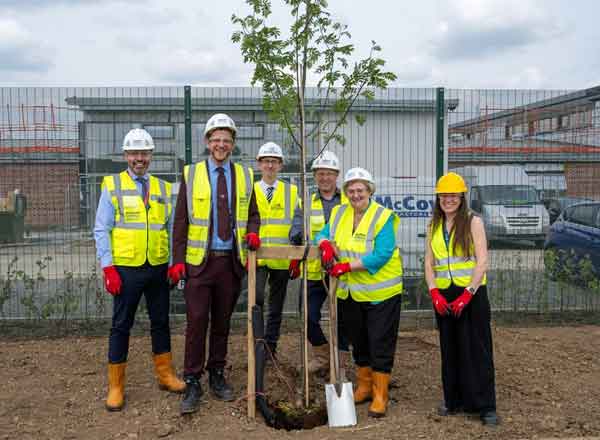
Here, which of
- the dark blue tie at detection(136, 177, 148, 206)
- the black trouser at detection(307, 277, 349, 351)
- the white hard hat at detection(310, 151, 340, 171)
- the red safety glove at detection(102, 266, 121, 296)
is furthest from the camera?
the black trouser at detection(307, 277, 349, 351)

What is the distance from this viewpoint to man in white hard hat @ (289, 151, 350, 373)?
553cm

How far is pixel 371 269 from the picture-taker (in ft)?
15.6

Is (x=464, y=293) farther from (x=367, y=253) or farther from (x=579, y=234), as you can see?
(x=579, y=234)

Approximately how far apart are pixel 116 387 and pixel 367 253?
240 centimetres

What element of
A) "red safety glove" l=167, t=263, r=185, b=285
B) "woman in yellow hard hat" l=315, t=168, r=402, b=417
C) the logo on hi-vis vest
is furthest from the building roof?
"red safety glove" l=167, t=263, r=185, b=285

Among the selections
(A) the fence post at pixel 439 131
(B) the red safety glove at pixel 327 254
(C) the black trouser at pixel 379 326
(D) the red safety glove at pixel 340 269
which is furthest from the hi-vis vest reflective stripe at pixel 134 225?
(A) the fence post at pixel 439 131

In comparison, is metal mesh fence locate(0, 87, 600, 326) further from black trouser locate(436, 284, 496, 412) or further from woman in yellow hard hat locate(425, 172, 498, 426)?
black trouser locate(436, 284, 496, 412)

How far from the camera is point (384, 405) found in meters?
4.82

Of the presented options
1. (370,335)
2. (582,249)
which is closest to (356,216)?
(370,335)

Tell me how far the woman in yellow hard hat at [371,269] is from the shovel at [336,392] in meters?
0.19

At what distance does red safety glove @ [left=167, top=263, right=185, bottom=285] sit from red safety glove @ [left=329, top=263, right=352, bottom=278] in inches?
47.3

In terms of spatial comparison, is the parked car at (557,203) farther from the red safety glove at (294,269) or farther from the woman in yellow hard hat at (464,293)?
the red safety glove at (294,269)

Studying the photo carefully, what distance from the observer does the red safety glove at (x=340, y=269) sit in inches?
184

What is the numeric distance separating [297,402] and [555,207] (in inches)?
221
